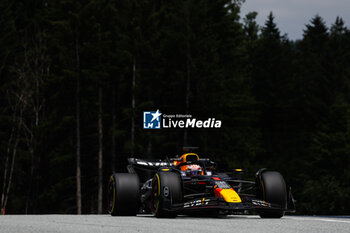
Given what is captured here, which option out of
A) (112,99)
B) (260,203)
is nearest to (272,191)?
(260,203)

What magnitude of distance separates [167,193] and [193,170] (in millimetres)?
1942

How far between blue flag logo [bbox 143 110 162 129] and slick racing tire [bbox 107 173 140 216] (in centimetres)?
A: 2980

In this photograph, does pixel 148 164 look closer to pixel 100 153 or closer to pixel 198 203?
pixel 198 203

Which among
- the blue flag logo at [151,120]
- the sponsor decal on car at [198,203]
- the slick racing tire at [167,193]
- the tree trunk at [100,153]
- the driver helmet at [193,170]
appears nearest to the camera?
the sponsor decal on car at [198,203]

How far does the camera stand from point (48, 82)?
43562mm

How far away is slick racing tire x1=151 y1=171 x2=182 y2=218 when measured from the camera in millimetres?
13875

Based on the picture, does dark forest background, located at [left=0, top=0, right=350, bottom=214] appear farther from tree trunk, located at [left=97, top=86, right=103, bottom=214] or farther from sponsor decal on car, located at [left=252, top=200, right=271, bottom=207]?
sponsor decal on car, located at [left=252, top=200, right=271, bottom=207]

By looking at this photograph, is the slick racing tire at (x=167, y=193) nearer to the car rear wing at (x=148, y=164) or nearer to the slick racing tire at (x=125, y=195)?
the slick racing tire at (x=125, y=195)

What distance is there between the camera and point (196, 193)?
1549 cm

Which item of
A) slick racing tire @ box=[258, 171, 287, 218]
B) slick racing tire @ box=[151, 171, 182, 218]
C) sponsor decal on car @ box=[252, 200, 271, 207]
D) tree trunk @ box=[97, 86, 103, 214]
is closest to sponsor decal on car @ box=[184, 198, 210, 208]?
slick racing tire @ box=[151, 171, 182, 218]

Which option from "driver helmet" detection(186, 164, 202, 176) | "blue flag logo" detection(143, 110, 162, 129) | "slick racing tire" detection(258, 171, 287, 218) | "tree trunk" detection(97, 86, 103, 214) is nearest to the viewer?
"slick racing tire" detection(258, 171, 287, 218)

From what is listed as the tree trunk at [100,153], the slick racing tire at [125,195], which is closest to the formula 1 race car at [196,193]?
the slick racing tire at [125,195]

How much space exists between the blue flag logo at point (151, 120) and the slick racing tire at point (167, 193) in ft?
104

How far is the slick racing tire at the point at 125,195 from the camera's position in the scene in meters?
15.8
